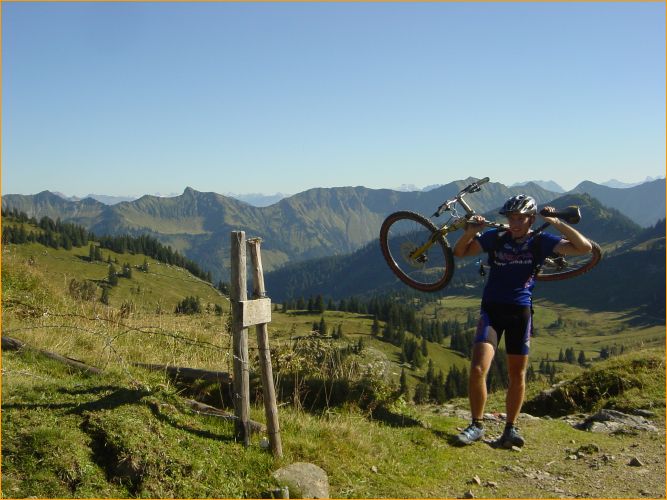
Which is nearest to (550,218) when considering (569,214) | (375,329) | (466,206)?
(569,214)

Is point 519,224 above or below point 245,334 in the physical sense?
above

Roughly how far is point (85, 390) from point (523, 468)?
703cm

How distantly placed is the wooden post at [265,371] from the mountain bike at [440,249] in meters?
4.31

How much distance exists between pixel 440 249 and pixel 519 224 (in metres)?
2.49

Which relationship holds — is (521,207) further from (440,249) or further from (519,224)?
(440,249)

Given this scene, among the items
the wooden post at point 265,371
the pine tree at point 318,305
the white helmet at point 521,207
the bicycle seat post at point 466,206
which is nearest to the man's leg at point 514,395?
the white helmet at point 521,207

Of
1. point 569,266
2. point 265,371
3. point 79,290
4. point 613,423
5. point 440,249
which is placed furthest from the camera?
point 79,290

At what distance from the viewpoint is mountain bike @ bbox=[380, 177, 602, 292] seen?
10469 millimetres

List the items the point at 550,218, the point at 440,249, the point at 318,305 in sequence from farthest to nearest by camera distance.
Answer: the point at 318,305
the point at 440,249
the point at 550,218

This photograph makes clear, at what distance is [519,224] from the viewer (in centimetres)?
924

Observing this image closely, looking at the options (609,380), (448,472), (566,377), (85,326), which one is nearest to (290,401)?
(448,472)

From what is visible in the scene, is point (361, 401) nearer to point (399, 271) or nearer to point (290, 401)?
point (290, 401)

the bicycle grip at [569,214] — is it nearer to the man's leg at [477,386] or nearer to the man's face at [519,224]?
the man's face at [519,224]

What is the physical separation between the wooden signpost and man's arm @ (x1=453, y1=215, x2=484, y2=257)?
3.98 meters
